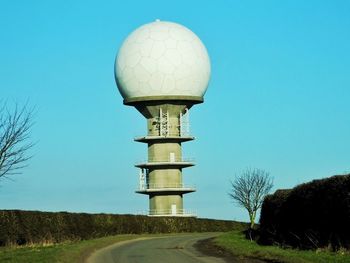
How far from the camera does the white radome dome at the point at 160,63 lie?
74.1 m

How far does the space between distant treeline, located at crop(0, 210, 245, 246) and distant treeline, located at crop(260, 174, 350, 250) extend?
42.5ft

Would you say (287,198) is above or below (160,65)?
A: below

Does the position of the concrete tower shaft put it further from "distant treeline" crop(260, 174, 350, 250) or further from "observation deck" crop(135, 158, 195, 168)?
"distant treeline" crop(260, 174, 350, 250)

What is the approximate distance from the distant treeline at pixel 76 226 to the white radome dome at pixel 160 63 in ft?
44.9

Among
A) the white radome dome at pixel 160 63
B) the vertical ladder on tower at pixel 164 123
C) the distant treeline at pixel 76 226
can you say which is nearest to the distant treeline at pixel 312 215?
the distant treeline at pixel 76 226

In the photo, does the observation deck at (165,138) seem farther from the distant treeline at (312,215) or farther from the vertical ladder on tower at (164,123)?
the distant treeline at (312,215)

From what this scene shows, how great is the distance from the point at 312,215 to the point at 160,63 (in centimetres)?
4898

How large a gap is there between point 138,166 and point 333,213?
55.8m

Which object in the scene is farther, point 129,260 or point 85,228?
point 85,228

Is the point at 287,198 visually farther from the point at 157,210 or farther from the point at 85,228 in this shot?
the point at 157,210

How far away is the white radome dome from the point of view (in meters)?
74.1

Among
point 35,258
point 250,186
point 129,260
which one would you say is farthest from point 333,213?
point 250,186

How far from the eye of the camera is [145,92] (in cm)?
7519

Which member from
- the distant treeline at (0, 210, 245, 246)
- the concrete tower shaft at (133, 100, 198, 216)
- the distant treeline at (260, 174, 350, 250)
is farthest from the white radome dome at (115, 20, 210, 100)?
the distant treeline at (260, 174, 350, 250)
